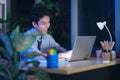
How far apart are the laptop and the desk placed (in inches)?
3.7

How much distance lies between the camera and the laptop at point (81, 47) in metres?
2.62

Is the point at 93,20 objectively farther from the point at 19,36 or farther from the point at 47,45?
the point at 19,36

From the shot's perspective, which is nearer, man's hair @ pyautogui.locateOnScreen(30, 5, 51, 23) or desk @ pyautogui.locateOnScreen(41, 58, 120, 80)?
desk @ pyautogui.locateOnScreen(41, 58, 120, 80)

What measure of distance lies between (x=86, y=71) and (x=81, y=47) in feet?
0.96

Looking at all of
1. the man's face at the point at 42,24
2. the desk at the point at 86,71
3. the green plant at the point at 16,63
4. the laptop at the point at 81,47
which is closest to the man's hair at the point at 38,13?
the man's face at the point at 42,24

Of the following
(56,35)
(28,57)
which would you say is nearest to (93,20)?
(56,35)

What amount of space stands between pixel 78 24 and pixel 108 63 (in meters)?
1.59

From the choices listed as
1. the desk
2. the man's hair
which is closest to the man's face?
Result: the man's hair

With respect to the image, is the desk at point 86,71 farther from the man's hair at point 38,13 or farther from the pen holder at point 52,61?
the man's hair at point 38,13

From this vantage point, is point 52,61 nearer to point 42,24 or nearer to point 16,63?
point 16,63

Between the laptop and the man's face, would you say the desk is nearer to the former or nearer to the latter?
the laptop

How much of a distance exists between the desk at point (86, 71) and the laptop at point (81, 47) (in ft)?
0.30

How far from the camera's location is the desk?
2169 millimetres

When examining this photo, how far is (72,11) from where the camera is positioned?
418cm
